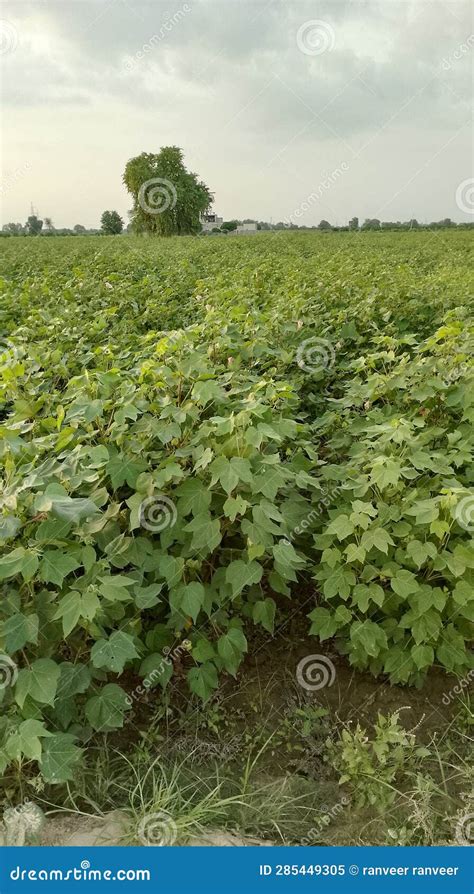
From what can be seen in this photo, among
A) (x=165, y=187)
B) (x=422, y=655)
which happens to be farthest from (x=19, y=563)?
(x=165, y=187)

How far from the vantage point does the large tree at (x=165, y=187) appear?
58000mm

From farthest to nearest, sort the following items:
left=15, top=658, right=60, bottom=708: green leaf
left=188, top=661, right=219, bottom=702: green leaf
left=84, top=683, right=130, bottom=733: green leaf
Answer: left=188, top=661, right=219, bottom=702: green leaf < left=84, top=683, right=130, bottom=733: green leaf < left=15, top=658, right=60, bottom=708: green leaf

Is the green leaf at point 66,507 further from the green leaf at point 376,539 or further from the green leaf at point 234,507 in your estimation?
the green leaf at point 376,539

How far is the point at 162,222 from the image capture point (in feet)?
189

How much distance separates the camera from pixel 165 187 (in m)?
56.9

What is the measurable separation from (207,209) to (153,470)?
68.9 meters

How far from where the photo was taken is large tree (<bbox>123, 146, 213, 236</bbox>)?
2283 inches

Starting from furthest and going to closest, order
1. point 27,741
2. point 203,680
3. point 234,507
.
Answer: point 203,680 → point 234,507 → point 27,741

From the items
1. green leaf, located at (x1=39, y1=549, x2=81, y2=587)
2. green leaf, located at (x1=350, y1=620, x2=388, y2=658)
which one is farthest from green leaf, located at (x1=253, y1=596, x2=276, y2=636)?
green leaf, located at (x1=39, y1=549, x2=81, y2=587)

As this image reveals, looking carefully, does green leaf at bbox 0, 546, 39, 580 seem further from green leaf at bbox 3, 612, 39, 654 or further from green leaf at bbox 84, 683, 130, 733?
green leaf at bbox 84, 683, 130, 733

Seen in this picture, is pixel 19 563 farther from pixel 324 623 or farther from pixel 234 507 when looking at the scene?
pixel 324 623

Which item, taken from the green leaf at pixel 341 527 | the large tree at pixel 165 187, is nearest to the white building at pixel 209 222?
the large tree at pixel 165 187

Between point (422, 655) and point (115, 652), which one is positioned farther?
point (422, 655)

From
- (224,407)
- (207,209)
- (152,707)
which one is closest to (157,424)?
(224,407)
